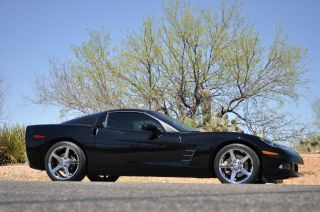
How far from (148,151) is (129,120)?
787mm

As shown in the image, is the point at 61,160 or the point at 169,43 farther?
the point at 169,43

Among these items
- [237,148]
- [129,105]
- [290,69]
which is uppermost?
[290,69]

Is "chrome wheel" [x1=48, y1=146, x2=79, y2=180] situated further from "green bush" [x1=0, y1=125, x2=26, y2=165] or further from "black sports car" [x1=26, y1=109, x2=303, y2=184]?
"green bush" [x1=0, y1=125, x2=26, y2=165]

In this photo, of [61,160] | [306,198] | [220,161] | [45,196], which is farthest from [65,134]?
[306,198]

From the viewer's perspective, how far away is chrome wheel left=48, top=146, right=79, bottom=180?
8.95 m

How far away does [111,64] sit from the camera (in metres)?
24.4

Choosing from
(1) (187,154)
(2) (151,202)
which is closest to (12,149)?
(1) (187,154)

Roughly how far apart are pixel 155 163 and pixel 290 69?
16383 mm

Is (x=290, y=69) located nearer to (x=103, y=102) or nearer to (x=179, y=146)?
(x=103, y=102)

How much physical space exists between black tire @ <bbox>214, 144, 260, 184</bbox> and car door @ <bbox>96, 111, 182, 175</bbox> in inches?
28.0

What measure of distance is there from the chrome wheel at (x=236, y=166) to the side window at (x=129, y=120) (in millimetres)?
1345

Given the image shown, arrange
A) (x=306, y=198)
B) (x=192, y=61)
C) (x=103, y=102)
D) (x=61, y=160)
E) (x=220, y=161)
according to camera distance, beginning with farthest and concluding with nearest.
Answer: (x=103, y=102) → (x=192, y=61) → (x=61, y=160) → (x=220, y=161) → (x=306, y=198)

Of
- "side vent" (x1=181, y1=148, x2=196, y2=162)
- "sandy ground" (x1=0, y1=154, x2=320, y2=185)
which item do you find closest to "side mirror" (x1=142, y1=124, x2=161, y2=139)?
"side vent" (x1=181, y1=148, x2=196, y2=162)

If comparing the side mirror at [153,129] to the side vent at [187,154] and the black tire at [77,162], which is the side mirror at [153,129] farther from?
the black tire at [77,162]
